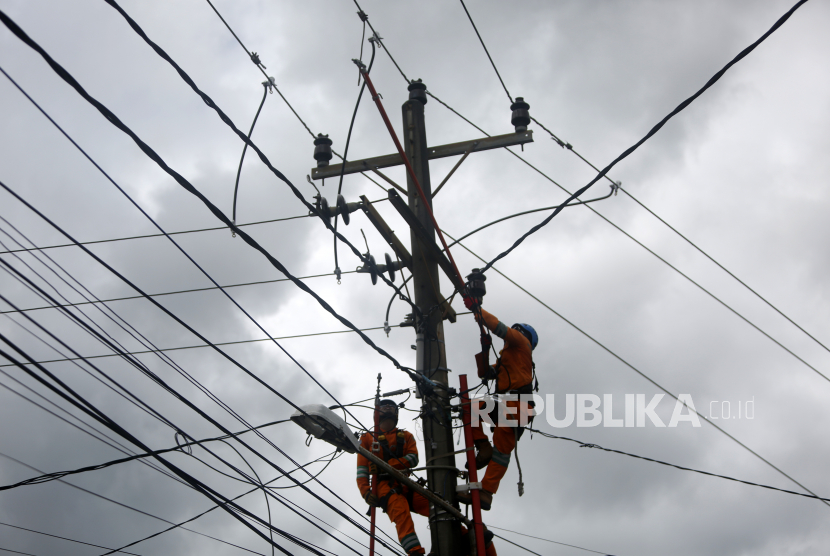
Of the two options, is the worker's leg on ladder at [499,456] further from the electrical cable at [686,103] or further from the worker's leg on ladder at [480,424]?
the electrical cable at [686,103]

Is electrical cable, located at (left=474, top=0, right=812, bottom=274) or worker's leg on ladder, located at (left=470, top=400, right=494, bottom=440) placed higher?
electrical cable, located at (left=474, top=0, right=812, bottom=274)

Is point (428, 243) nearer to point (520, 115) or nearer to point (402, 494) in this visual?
point (520, 115)

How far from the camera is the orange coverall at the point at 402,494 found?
679 cm

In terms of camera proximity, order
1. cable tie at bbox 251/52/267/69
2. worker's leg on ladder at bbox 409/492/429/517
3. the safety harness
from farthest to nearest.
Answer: worker's leg on ladder at bbox 409/492/429/517
the safety harness
cable tie at bbox 251/52/267/69

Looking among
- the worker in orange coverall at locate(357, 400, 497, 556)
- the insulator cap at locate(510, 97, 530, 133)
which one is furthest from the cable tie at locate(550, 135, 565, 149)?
the worker in orange coverall at locate(357, 400, 497, 556)

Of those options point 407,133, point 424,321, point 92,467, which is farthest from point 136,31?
point 407,133

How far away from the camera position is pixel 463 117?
8672mm

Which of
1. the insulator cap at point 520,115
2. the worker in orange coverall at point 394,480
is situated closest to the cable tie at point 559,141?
the insulator cap at point 520,115

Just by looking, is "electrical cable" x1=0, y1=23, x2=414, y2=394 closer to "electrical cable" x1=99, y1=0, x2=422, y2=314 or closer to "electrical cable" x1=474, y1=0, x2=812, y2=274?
"electrical cable" x1=99, y1=0, x2=422, y2=314

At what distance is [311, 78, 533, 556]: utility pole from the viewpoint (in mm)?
6414

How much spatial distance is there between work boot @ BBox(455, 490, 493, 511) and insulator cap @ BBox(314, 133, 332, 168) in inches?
169

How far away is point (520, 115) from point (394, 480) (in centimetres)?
447

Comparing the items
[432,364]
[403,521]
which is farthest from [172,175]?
[403,521]

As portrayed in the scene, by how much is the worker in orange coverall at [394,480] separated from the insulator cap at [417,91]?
369 cm
